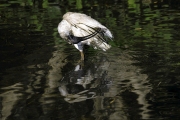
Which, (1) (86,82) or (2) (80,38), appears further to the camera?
(2) (80,38)

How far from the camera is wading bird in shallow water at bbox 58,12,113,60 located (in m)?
8.65

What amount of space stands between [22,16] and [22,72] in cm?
646

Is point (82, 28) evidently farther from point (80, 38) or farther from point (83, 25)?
point (80, 38)

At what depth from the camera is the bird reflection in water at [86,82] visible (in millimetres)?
7086

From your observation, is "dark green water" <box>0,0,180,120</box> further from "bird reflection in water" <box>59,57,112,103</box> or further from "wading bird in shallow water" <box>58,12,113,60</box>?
"wading bird in shallow water" <box>58,12,113,60</box>

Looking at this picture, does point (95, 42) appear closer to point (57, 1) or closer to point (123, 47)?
point (123, 47)

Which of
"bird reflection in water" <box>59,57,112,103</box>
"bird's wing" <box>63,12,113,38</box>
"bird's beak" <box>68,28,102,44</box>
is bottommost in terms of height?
"bird reflection in water" <box>59,57,112,103</box>

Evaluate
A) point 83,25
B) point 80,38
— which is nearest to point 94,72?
point 80,38

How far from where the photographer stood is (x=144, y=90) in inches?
281

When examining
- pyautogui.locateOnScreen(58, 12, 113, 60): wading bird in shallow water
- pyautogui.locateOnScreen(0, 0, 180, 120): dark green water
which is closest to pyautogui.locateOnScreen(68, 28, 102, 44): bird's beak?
pyautogui.locateOnScreen(58, 12, 113, 60): wading bird in shallow water

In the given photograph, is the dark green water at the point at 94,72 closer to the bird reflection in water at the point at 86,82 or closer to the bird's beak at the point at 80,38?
the bird reflection in water at the point at 86,82

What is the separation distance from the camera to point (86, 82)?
7793 millimetres

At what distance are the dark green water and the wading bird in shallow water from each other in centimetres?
38

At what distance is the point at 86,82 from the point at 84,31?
1217 millimetres
